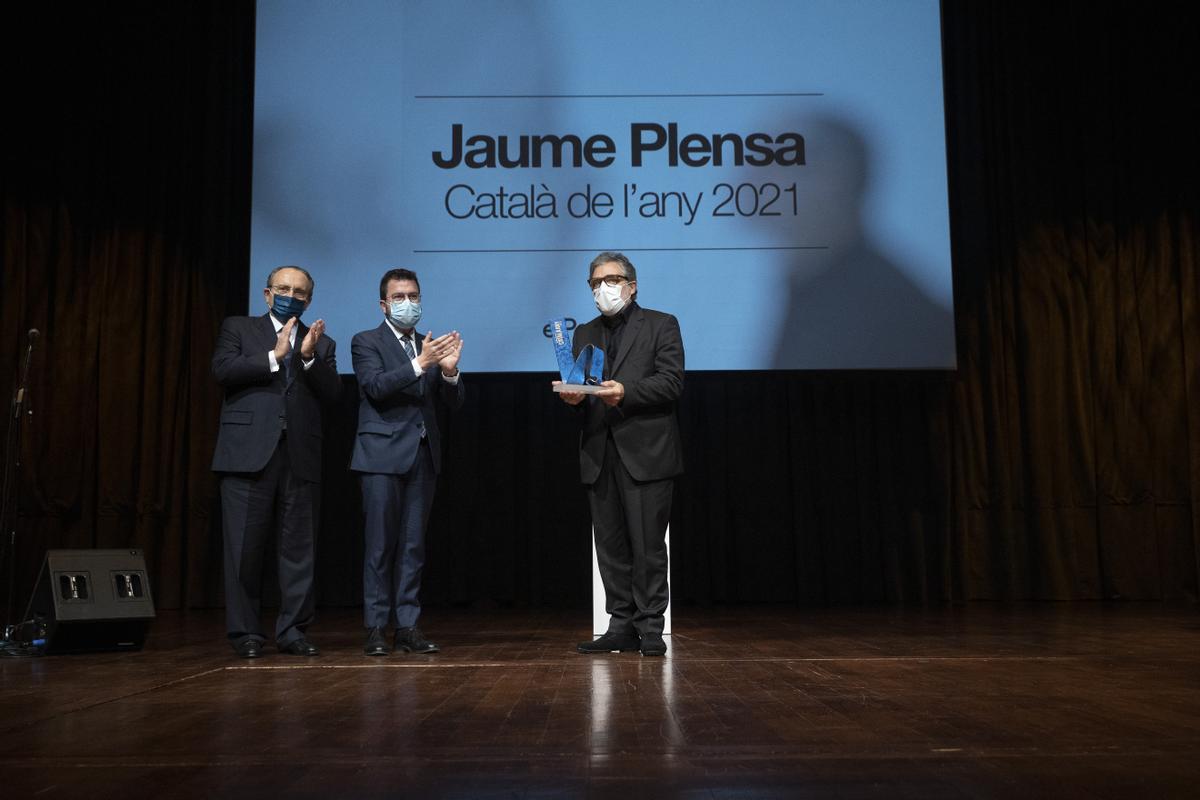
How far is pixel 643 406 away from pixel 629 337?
259 mm

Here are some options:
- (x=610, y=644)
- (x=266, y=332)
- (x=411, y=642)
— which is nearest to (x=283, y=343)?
(x=266, y=332)

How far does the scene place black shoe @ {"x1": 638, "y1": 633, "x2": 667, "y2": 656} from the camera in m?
3.24

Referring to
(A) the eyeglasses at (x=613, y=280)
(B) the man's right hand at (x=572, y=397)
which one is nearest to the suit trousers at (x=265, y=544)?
(B) the man's right hand at (x=572, y=397)

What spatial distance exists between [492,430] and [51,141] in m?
3.04

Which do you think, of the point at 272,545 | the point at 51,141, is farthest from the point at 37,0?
the point at 272,545

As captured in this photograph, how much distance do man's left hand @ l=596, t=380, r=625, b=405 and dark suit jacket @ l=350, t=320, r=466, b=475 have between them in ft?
1.80

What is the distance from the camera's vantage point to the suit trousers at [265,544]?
337 centimetres

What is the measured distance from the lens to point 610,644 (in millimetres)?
3363

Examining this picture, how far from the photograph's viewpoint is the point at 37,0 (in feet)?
19.6

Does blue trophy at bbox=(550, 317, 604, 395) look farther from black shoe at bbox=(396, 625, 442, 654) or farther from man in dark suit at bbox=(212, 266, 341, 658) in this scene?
black shoe at bbox=(396, 625, 442, 654)

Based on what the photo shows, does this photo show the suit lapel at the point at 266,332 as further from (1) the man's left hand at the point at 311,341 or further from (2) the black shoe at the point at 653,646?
(2) the black shoe at the point at 653,646

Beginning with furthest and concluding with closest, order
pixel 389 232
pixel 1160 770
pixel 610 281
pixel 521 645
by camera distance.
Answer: pixel 389 232 → pixel 521 645 → pixel 610 281 → pixel 1160 770

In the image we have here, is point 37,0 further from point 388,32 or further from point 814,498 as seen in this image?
point 814,498

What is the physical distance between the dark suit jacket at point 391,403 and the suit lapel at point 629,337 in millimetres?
545
